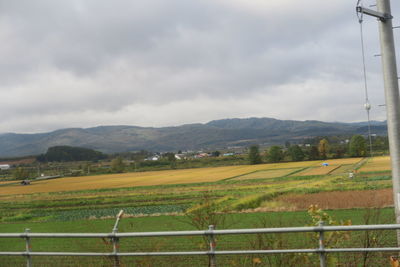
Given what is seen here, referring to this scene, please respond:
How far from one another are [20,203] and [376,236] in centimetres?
6170

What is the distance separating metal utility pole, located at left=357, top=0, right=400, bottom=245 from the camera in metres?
7.53

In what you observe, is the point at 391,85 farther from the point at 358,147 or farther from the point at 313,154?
the point at 313,154

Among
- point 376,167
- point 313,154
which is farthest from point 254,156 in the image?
point 376,167

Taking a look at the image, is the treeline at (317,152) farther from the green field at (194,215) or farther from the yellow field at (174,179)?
the green field at (194,215)

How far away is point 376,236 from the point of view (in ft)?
23.8

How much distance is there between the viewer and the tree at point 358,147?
107562 mm

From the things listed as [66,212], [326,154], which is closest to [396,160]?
[66,212]

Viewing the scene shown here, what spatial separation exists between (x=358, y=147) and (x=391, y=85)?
107 meters

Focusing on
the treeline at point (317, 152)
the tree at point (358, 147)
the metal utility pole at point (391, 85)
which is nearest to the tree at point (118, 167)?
the treeline at point (317, 152)

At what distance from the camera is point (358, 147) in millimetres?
107562

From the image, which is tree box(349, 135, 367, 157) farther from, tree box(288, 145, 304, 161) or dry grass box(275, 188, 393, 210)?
dry grass box(275, 188, 393, 210)

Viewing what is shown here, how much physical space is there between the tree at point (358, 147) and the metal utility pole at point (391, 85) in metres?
107

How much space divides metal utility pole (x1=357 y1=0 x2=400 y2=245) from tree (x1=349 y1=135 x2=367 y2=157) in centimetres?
10660

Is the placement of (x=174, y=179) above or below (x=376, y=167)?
below
